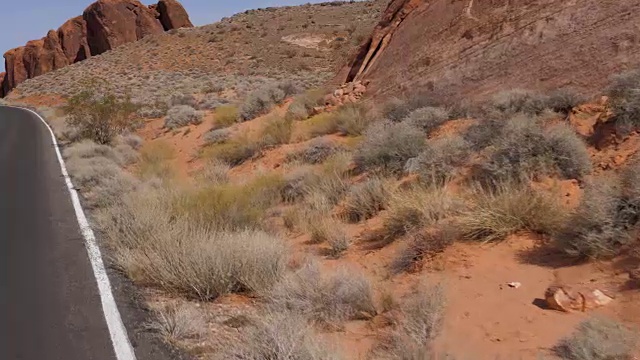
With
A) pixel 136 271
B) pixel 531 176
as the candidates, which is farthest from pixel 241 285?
pixel 531 176

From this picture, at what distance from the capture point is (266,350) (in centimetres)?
417

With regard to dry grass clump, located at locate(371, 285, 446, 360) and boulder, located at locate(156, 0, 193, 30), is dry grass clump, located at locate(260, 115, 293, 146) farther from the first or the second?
boulder, located at locate(156, 0, 193, 30)

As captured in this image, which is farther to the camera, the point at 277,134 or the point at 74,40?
the point at 74,40

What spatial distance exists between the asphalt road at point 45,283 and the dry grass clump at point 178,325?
0.43m

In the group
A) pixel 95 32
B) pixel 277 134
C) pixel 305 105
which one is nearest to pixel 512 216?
pixel 277 134

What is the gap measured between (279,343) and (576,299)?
2402mm

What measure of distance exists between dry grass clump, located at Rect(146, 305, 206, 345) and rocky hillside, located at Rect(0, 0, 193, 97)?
71.6 meters

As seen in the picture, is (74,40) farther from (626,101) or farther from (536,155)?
(626,101)

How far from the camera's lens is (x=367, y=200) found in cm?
829

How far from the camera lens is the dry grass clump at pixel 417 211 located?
A: 675 centimetres

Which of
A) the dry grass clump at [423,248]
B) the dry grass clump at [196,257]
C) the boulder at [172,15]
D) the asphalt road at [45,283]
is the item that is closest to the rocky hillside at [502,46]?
the dry grass clump at [423,248]

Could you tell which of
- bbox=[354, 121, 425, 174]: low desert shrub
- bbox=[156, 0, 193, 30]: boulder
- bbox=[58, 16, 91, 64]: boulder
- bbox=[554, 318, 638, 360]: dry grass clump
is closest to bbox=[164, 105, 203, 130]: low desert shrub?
bbox=[354, 121, 425, 174]: low desert shrub

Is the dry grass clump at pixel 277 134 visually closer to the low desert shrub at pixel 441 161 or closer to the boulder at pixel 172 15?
the low desert shrub at pixel 441 161

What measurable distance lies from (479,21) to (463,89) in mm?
1908
